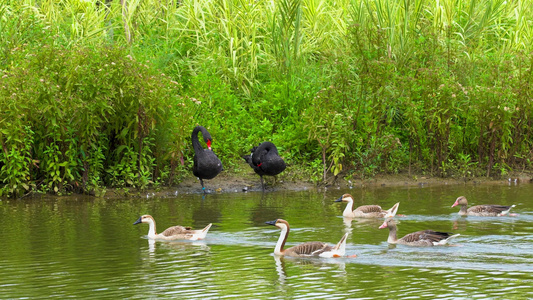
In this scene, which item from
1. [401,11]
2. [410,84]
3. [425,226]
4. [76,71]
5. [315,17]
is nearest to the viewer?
[425,226]

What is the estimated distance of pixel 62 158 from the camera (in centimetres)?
1755

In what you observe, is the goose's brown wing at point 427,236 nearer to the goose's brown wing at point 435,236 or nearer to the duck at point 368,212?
the goose's brown wing at point 435,236

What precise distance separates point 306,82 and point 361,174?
2.82 meters

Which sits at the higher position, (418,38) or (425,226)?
(418,38)

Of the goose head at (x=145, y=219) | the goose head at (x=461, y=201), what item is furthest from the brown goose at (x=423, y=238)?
the goose head at (x=145, y=219)

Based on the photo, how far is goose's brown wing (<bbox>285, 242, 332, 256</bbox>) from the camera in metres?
11.1

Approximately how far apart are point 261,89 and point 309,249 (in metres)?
10.7

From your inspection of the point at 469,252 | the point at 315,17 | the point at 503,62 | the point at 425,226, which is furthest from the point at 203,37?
the point at 469,252

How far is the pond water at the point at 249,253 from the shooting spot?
9.16 m

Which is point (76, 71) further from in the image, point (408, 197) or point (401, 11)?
point (401, 11)

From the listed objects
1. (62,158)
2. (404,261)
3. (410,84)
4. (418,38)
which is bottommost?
(404,261)

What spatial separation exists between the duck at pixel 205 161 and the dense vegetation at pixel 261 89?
1.12ft

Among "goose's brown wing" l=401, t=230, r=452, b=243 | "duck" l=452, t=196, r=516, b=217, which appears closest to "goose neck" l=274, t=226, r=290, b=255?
"goose's brown wing" l=401, t=230, r=452, b=243

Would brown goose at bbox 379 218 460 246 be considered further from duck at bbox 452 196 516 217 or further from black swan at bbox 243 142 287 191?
black swan at bbox 243 142 287 191
